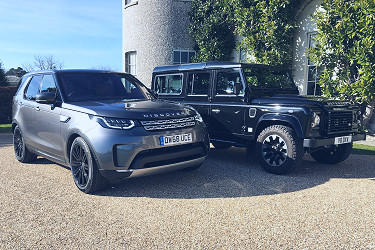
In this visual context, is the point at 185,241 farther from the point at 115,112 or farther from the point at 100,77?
the point at 100,77

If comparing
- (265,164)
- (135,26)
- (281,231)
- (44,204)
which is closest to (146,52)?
(135,26)

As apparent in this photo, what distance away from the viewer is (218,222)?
3533 millimetres

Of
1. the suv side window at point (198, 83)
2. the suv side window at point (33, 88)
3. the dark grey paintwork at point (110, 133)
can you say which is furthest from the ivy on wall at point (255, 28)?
the suv side window at point (33, 88)

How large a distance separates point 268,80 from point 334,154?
190 centimetres

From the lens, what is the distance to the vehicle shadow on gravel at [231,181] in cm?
456

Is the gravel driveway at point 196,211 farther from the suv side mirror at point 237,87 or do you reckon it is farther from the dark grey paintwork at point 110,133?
the suv side mirror at point 237,87

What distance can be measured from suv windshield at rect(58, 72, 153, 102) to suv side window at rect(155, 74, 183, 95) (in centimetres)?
147

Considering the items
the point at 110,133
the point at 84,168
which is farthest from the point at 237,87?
the point at 84,168

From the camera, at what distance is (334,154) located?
6332 mm

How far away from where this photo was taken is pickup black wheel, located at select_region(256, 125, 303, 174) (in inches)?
207

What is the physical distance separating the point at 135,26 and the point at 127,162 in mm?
12790

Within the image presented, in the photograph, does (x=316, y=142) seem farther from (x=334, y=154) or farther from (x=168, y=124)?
(x=168, y=124)

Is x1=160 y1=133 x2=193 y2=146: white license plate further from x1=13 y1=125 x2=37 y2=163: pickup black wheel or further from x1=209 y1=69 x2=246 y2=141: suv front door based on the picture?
x1=13 y1=125 x2=37 y2=163: pickup black wheel

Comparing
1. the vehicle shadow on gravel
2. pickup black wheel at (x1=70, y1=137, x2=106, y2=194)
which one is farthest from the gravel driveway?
pickup black wheel at (x1=70, y1=137, x2=106, y2=194)
